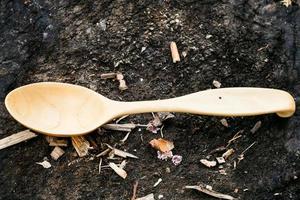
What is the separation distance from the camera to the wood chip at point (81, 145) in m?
1.77

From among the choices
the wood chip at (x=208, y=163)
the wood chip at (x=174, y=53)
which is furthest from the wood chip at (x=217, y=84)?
the wood chip at (x=208, y=163)

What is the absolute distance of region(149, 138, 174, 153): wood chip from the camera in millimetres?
1770

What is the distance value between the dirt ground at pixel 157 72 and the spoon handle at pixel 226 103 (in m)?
0.08

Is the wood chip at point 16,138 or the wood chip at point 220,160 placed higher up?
the wood chip at point 16,138

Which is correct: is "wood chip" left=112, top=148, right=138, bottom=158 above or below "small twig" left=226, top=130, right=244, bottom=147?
above

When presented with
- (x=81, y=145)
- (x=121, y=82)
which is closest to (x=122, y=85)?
(x=121, y=82)

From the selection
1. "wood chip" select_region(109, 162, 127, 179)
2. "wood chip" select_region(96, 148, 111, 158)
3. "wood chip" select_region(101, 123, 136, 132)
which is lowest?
"wood chip" select_region(109, 162, 127, 179)

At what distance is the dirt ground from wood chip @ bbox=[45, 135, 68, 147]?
0.02 metres

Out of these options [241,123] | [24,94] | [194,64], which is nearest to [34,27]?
[24,94]

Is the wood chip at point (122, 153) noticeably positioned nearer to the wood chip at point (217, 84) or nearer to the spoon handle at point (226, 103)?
the spoon handle at point (226, 103)

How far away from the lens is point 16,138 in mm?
1766

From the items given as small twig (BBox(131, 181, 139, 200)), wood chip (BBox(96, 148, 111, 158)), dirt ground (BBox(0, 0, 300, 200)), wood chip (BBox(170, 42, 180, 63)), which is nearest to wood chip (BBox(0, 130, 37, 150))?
dirt ground (BBox(0, 0, 300, 200))

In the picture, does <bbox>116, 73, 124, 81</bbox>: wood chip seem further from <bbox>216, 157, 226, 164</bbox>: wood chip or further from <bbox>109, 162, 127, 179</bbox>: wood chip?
<bbox>216, 157, 226, 164</bbox>: wood chip

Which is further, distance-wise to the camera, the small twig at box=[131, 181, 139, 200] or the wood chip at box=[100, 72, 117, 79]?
the wood chip at box=[100, 72, 117, 79]
